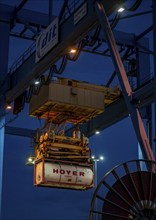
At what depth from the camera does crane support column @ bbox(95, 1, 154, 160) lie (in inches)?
733

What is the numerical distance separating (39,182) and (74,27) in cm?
920

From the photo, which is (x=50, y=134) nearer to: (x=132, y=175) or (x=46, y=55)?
(x=46, y=55)

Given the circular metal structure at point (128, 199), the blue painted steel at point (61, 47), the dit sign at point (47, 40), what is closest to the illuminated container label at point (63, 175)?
the blue painted steel at point (61, 47)

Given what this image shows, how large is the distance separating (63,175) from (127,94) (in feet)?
33.7

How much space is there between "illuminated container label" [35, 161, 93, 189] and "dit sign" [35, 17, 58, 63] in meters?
6.18

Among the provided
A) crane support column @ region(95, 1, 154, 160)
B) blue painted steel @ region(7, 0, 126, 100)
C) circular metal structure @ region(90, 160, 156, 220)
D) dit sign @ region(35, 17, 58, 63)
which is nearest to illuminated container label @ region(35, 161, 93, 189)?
blue painted steel @ region(7, 0, 126, 100)

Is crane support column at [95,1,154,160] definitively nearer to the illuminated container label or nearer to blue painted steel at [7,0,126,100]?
blue painted steel at [7,0,126,100]

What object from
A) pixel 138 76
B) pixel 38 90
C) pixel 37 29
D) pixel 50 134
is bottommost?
pixel 50 134

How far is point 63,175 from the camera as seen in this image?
1144 inches

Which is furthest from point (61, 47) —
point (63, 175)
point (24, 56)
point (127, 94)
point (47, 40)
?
point (63, 175)

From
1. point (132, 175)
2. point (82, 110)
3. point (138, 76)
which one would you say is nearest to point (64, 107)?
point (82, 110)

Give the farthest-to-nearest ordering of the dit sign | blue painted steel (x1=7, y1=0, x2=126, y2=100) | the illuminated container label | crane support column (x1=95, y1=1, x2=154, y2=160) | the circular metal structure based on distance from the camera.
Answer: the illuminated container label < the dit sign < blue painted steel (x1=7, y1=0, x2=126, y2=100) < crane support column (x1=95, y1=1, x2=154, y2=160) < the circular metal structure

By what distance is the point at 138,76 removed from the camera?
36031mm

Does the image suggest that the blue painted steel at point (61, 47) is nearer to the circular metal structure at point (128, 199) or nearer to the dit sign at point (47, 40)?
the dit sign at point (47, 40)
